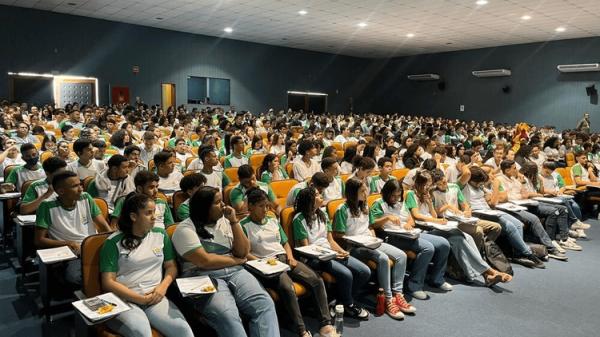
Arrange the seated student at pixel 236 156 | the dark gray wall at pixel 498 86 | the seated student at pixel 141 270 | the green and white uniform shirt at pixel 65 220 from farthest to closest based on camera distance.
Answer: the dark gray wall at pixel 498 86
the seated student at pixel 236 156
the green and white uniform shirt at pixel 65 220
the seated student at pixel 141 270

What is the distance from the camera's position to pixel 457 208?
5.02 metres

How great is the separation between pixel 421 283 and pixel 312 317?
1179mm

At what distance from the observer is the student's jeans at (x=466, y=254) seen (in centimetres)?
450

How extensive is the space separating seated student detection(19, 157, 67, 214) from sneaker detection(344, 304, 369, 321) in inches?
106

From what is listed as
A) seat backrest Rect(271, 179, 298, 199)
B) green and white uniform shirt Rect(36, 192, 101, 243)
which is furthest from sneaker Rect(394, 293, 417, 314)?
green and white uniform shirt Rect(36, 192, 101, 243)

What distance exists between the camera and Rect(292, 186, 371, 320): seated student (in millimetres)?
3594

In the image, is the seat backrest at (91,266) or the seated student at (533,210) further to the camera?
the seated student at (533,210)

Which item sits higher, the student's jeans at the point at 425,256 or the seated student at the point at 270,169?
the seated student at the point at 270,169

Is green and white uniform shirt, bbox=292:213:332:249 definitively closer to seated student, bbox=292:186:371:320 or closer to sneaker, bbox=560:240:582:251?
seated student, bbox=292:186:371:320


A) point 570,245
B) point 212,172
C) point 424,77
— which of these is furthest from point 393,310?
point 424,77

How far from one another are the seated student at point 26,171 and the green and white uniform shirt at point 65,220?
180 centimetres

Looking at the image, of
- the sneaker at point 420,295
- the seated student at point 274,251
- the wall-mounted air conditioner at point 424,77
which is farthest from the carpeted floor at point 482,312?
the wall-mounted air conditioner at point 424,77

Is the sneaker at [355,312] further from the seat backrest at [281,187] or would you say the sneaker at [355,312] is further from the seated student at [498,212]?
the seated student at [498,212]

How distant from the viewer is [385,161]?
17.7 feet
